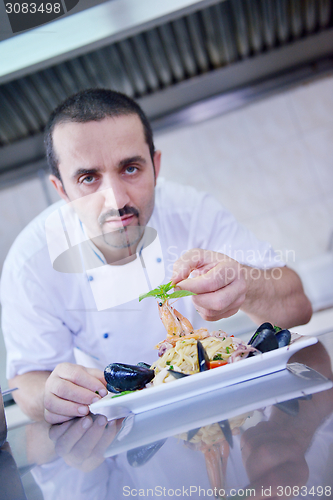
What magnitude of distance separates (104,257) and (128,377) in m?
0.50

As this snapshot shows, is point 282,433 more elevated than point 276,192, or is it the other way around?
point 276,192

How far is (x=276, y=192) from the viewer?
7.64 feet

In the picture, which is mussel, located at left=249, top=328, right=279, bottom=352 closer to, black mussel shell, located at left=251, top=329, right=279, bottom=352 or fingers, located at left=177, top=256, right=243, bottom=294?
black mussel shell, located at left=251, top=329, right=279, bottom=352

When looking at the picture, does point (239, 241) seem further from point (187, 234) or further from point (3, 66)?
point (3, 66)

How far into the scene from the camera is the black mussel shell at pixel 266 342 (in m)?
0.62

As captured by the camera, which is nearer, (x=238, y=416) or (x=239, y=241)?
(x=238, y=416)

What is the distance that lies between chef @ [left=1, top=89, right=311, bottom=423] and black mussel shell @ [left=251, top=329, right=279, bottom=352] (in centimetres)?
19

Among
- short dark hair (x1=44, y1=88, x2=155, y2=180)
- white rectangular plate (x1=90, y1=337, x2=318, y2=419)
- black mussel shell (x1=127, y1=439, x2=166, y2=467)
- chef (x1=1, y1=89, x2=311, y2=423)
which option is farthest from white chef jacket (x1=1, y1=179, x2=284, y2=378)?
black mussel shell (x1=127, y1=439, x2=166, y2=467)

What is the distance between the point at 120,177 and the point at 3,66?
27.3 inches

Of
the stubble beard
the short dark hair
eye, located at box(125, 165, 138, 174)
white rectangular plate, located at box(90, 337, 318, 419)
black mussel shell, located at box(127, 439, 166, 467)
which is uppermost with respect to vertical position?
the short dark hair

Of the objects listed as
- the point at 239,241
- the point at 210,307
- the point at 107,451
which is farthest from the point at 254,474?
the point at 239,241

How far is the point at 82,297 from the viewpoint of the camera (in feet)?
3.91

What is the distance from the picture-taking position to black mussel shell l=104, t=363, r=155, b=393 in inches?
25.5

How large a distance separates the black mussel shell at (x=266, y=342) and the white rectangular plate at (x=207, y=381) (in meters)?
0.03
